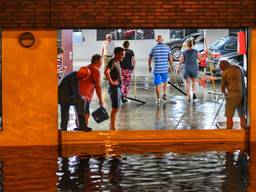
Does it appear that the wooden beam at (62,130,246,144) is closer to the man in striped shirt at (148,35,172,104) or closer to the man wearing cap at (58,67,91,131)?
the man wearing cap at (58,67,91,131)

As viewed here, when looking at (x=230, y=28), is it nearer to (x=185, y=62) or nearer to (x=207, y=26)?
(x=207, y=26)

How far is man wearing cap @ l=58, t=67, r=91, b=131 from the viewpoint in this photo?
45.5ft

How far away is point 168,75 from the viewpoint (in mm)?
19469

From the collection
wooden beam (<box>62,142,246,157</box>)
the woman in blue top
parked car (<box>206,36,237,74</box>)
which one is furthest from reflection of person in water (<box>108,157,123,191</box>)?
parked car (<box>206,36,237,74</box>)

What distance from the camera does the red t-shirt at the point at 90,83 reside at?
14086 millimetres

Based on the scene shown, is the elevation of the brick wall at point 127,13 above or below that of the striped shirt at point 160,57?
above

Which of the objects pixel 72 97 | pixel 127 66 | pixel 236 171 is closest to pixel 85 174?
pixel 236 171

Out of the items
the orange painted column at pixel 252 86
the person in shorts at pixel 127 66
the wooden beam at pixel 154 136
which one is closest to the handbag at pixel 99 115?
the wooden beam at pixel 154 136

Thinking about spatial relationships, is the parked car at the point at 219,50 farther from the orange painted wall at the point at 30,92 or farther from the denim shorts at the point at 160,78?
the orange painted wall at the point at 30,92

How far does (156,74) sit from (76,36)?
13.8 feet

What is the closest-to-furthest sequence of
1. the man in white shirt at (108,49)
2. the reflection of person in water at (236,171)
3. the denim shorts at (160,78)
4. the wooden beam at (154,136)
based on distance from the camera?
the reflection of person in water at (236,171), the wooden beam at (154,136), the man in white shirt at (108,49), the denim shorts at (160,78)

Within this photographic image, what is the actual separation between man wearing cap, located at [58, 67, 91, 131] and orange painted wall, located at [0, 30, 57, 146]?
362 millimetres

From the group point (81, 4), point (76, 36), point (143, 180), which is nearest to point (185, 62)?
point (76, 36)

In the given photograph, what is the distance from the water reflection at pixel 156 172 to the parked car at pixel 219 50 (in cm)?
755
